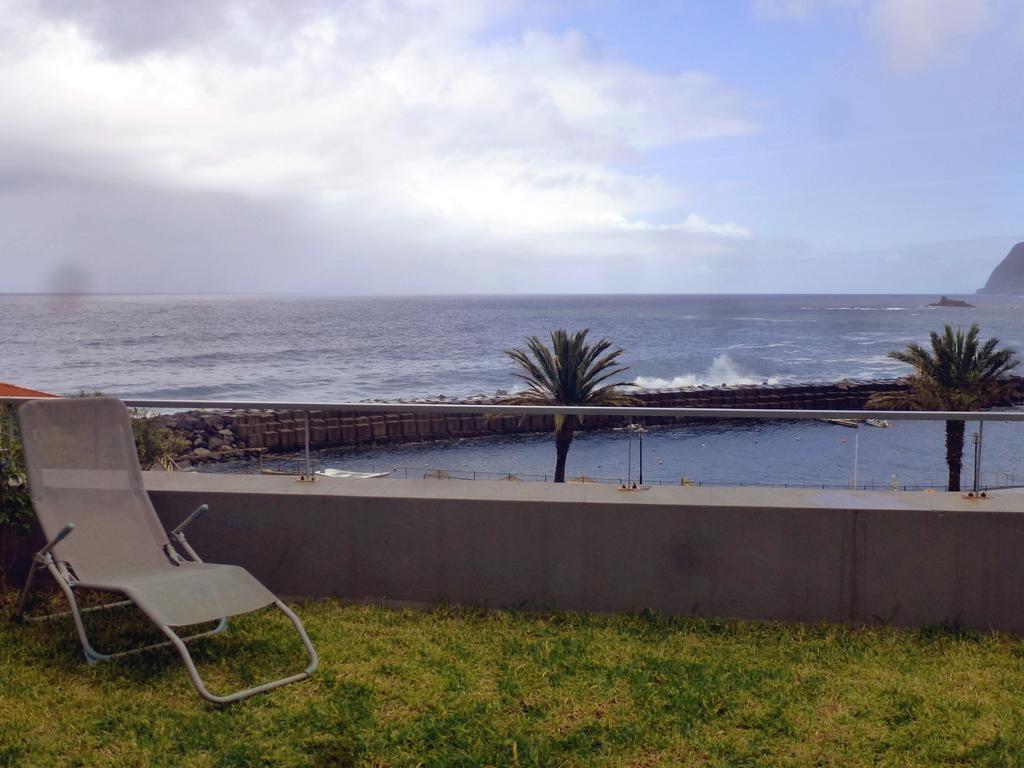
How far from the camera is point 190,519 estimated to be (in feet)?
13.4

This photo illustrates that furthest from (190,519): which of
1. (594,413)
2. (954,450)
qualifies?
(954,450)

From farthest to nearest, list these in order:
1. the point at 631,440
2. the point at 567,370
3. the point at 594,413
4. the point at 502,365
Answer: the point at 502,365 → the point at 567,370 → the point at 631,440 → the point at 594,413

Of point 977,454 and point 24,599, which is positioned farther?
point 977,454

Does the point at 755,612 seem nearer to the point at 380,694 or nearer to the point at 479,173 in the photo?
the point at 380,694

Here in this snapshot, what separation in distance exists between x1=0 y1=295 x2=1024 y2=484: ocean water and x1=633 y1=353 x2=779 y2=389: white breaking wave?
0.97ft

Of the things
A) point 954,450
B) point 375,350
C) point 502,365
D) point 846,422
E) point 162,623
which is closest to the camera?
point 162,623

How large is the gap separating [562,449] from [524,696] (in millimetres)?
1467

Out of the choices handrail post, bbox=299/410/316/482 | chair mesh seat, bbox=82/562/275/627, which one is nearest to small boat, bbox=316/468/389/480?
handrail post, bbox=299/410/316/482

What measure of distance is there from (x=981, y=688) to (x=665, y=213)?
10753 cm

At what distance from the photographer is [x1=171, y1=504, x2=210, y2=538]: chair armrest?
406cm

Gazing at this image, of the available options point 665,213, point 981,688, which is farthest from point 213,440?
point 665,213

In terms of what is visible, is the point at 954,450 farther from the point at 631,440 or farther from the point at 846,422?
the point at 631,440

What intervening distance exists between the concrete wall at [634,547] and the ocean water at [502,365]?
0.33 metres

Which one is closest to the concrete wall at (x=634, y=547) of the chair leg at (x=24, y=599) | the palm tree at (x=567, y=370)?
the chair leg at (x=24, y=599)
